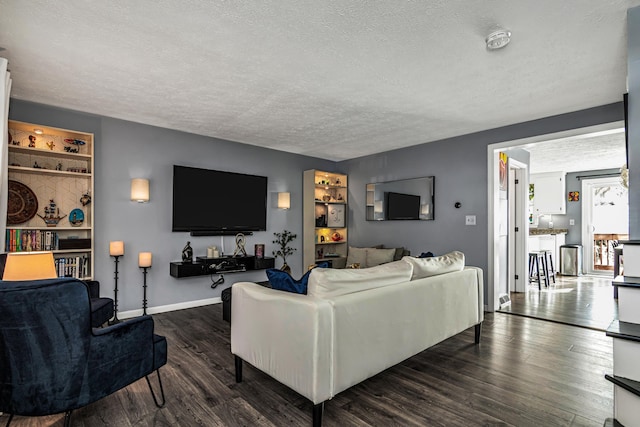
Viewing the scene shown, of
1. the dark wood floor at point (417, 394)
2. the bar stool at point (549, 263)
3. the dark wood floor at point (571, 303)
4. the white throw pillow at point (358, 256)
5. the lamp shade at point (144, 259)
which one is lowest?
the dark wood floor at point (571, 303)

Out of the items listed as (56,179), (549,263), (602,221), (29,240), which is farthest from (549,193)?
(29,240)

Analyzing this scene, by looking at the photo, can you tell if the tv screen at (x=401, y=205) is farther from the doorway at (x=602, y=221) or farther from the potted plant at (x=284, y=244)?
the doorway at (x=602, y=221)

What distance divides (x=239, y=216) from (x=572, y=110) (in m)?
4.49

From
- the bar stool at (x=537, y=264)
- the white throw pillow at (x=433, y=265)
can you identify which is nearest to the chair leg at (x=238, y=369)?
the white throw pillow at (x=433, y=265)

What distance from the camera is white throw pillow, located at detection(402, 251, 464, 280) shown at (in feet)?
8.56

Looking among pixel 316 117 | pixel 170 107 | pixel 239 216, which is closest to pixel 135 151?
pixel 170 107

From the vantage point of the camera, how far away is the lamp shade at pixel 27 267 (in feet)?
6.80

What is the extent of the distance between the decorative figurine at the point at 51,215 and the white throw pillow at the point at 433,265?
3771 millimetres

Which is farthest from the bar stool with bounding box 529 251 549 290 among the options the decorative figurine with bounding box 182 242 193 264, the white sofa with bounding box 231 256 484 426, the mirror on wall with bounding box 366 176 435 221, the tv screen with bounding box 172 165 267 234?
the decorative figurine with bounding box 182 242 193 264

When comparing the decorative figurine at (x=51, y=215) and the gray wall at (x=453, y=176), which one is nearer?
the decorative figurine at (x=51, y=215)

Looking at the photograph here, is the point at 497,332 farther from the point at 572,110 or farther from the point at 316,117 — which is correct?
the point at 316,117

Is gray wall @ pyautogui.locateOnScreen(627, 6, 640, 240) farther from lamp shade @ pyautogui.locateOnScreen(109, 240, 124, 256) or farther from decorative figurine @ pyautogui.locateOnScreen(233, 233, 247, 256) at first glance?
lamp shade @ pyautogui.locateOnScreen(109, 240, 124, 256)

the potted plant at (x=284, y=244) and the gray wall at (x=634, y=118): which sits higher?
the gray wall at (x=634, y=118)

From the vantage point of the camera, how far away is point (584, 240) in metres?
7.56
